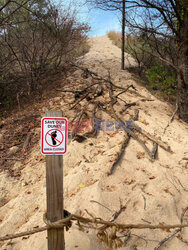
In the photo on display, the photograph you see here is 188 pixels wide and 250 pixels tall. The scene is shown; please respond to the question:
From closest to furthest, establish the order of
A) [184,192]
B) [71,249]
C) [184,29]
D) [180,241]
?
[71,249]
[180,241]
[184,192]
[184,29]

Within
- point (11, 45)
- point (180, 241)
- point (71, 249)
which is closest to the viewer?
point (71, 249)

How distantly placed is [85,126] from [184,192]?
7.86 feet

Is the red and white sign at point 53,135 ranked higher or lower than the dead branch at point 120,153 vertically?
higher

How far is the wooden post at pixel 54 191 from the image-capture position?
1706 millimetres

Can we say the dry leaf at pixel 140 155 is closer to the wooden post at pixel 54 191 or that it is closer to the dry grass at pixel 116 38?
the wooden post at pixel 54 191

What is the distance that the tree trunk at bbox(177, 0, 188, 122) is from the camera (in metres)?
5.26

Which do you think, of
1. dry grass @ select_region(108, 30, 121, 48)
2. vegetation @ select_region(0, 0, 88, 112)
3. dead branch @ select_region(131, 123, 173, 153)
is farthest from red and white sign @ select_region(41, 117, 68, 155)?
dry grass @ select_region(108, 30, 121, 48)

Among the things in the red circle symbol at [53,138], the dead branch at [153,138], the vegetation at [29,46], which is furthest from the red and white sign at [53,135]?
the vegetation at [29,46]

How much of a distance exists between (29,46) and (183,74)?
4787 mm

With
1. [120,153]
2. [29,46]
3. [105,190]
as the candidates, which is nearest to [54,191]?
[105,190]

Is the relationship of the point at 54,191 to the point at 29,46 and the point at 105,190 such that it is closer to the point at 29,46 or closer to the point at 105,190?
the point at 105,190

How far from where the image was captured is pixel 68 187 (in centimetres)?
330

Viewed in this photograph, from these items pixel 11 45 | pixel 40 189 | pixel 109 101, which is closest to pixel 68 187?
pixel 40 189

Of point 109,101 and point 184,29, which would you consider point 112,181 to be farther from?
point 184,29
